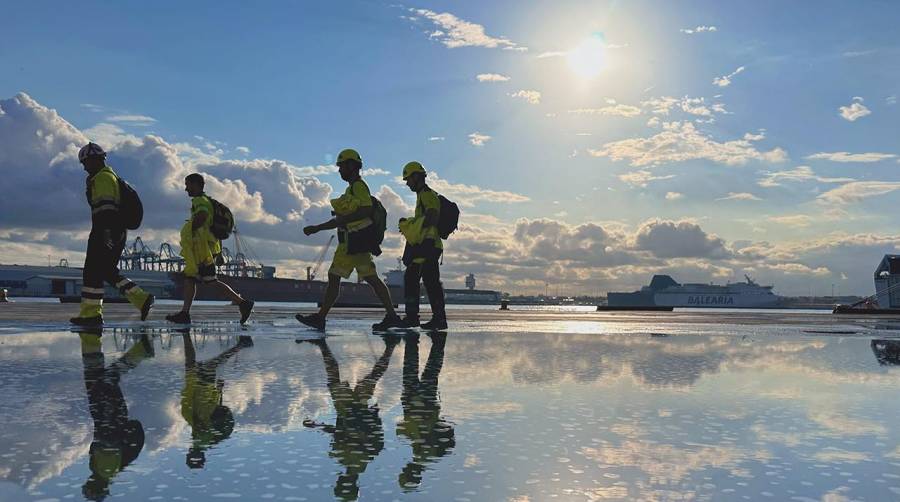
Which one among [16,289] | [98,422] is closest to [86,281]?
[98,422]

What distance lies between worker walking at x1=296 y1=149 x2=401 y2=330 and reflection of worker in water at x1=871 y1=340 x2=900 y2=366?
18.2 ft

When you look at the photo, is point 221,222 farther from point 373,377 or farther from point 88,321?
point 373,377

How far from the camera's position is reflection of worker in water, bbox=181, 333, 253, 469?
8.67 feet

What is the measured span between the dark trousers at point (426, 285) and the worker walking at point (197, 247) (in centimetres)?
224

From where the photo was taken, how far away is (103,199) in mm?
8914

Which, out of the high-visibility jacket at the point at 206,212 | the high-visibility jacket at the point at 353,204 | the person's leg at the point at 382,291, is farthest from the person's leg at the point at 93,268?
the person's leg at the point at 382,291

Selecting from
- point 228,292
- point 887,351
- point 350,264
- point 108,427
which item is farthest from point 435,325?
point 108,427

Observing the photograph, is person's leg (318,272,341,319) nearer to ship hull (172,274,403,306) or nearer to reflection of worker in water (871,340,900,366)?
reflection of worker in water (871,340,900,366)

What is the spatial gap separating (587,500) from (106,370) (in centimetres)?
388

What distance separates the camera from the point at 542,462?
8.05 feet

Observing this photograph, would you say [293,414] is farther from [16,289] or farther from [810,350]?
[16,289]

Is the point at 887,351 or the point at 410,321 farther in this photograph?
the point at 410,321

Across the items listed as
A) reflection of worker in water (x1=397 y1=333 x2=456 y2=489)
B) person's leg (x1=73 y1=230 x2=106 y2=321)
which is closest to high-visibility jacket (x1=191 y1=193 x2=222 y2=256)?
person's leg (x1=73 y1=230 x2=106 y2=321)

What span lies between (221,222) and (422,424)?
8.40 metres
